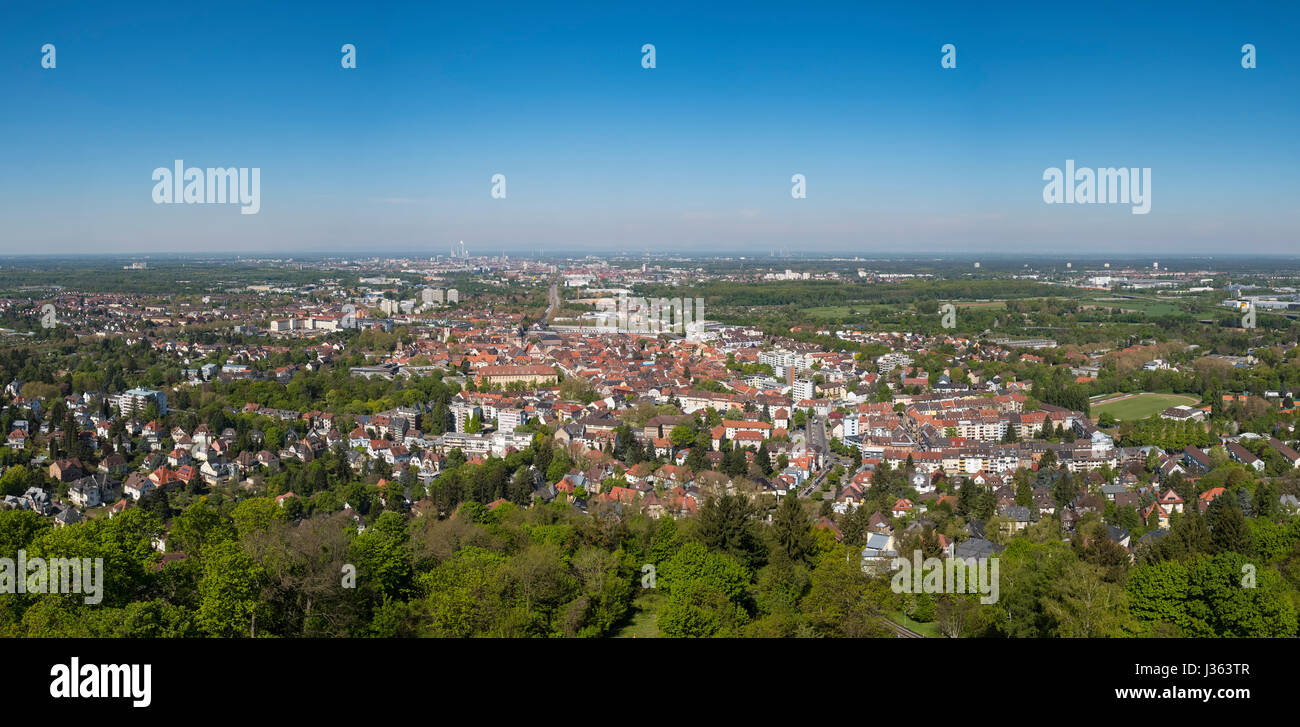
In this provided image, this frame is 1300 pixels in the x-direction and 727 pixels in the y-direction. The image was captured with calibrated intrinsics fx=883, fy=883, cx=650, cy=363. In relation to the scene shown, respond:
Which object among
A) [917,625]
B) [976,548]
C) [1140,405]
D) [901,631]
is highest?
[1140,405]

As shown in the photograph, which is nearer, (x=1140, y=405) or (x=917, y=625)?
(x=917, y=625)

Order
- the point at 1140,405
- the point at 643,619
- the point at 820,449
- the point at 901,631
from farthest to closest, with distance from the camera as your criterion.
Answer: the point at 1140,405
the point at 820,449
the point at 643,619
the point at 901,631

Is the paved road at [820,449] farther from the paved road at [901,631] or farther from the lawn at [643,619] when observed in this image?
the paved road at [901,631]

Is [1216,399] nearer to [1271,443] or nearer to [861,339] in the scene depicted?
[1271,443]

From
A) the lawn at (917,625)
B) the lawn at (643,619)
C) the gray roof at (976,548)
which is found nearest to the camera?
the lawn at (643,619)

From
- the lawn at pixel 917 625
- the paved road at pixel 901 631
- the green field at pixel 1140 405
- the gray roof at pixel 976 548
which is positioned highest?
the green field at pixel 1140 405

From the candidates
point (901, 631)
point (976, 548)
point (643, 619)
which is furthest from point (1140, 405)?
point (643, 619)

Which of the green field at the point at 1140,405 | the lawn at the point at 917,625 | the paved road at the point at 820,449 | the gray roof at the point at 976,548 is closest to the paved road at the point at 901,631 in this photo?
the lawn at the point at 917,625

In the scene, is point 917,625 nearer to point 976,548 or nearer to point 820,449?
point 976,548

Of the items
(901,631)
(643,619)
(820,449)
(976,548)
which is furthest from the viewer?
(820,449)
